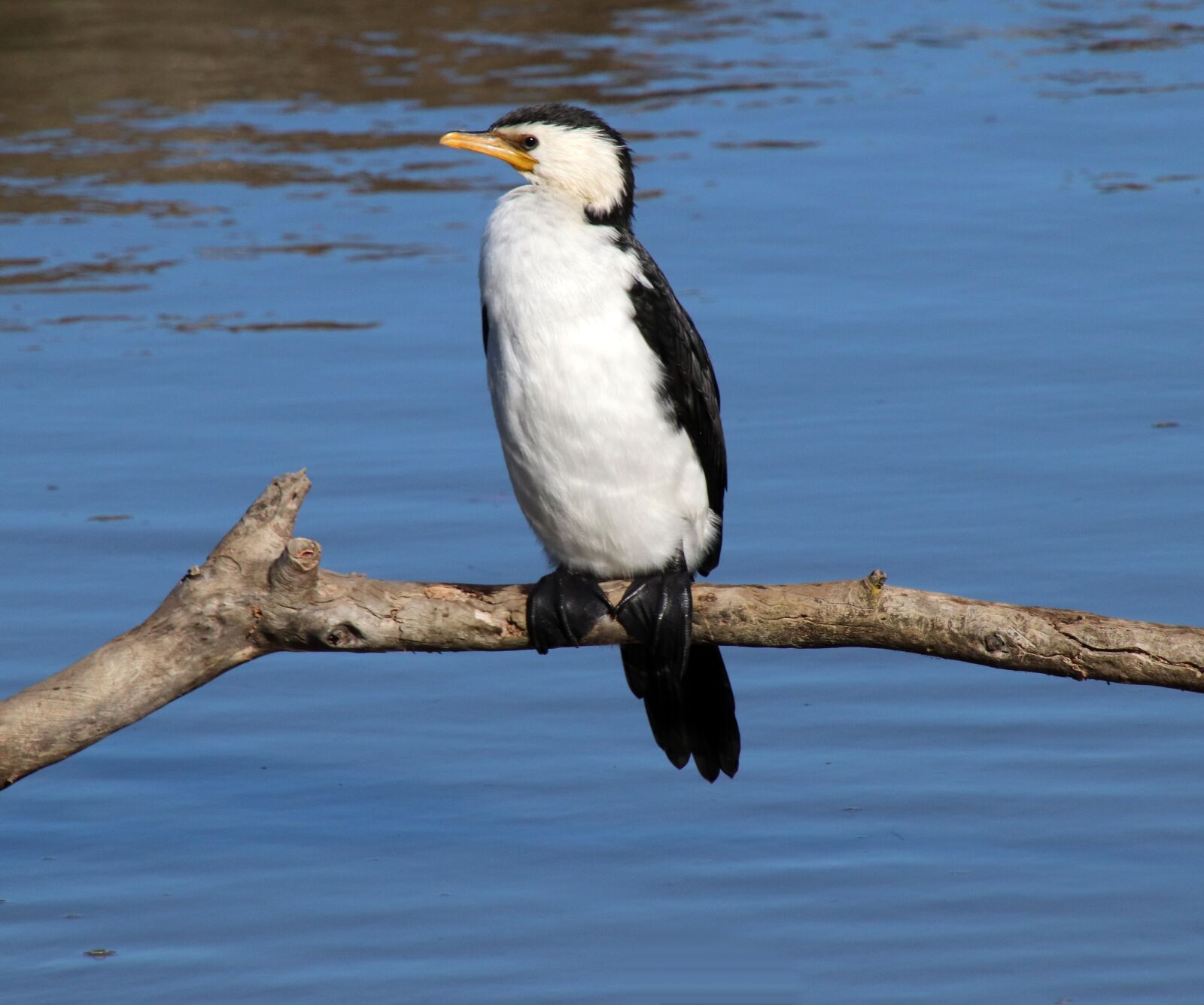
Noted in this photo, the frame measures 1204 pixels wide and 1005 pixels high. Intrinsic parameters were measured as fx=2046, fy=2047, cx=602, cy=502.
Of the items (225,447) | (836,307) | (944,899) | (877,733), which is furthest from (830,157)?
(944,899)

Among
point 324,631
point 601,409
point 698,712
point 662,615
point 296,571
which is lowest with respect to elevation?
point 698,712

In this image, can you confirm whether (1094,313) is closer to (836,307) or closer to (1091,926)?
(836,307)

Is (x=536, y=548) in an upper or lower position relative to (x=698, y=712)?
lower

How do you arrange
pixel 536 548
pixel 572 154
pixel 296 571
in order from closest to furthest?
pixel 296 571 < pixel 572 154 < pixel 536 548

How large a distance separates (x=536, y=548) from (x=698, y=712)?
2273 millimetres

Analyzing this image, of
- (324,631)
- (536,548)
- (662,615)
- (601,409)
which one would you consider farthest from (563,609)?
(536,548)

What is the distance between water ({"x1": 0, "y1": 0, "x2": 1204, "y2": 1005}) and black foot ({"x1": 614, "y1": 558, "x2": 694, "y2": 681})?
2.52ft

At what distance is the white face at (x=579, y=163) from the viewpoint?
16.3 ft

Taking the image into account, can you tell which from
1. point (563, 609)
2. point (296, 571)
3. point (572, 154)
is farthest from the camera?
point (572, 154)

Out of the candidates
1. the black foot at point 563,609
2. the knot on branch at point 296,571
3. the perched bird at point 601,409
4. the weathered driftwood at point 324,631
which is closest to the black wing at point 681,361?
the perched bird at point 601,409

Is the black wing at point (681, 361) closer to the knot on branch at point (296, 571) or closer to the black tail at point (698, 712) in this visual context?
the black tail at point (698, 712)

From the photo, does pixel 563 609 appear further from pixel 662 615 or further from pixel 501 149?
pixel 501 149

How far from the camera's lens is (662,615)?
490cm

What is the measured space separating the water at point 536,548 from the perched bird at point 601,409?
0.72 metres
